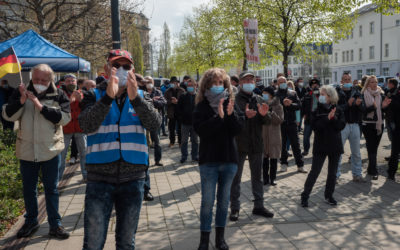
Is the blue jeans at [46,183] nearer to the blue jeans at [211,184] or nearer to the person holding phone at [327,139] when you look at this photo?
the blue jeans at [211,184]

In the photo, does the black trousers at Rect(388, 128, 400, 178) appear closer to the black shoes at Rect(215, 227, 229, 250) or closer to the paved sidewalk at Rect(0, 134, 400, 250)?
the paved sidewalk at Rect(0, 134, 400, 250)

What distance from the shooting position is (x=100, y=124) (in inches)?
123

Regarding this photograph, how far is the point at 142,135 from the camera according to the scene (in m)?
→ 3.33

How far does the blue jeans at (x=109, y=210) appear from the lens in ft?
10.3

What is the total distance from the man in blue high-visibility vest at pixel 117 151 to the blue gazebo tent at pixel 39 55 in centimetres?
808

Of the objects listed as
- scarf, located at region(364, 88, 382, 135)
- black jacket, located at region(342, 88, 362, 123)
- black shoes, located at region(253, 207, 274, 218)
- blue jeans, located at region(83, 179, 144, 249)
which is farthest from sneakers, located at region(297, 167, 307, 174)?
blue jeans, located at region(83, 179, 144, 249)

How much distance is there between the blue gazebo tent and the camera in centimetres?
1056

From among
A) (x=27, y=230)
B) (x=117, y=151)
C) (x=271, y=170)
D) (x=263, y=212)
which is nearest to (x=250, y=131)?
(x=263, y=212)

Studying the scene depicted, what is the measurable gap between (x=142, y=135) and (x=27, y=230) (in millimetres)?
2699

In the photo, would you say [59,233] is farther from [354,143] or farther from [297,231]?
[354,143]

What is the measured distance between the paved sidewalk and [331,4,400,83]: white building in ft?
149

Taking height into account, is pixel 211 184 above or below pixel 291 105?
below

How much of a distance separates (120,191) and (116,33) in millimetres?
5829

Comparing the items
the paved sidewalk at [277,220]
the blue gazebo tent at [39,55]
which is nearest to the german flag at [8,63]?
the paved sidewalk at [277,220]
